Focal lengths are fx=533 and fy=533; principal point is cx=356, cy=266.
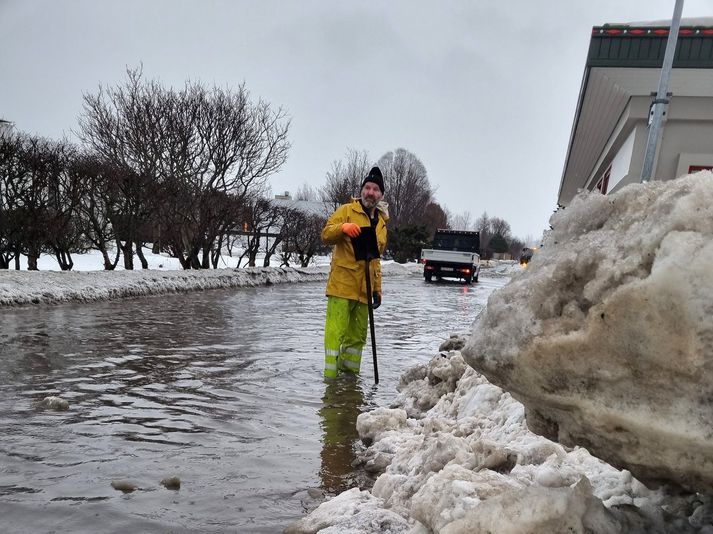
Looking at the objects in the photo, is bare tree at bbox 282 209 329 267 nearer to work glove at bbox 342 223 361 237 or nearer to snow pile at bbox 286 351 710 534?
work glove at bbox 342 223 361 237

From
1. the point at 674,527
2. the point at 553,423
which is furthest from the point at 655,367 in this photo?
the point at 674,527

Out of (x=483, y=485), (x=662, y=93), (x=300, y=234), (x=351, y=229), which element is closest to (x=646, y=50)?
(x=662, y=93)

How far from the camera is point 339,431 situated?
367 centimetres

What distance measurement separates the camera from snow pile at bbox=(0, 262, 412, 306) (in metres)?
10.0

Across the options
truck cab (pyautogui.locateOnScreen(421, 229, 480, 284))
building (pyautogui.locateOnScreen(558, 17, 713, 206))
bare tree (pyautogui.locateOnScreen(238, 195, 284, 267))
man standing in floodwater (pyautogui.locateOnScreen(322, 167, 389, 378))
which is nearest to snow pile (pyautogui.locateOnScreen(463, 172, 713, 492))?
man standing in floodwater (pyautogui.locateOnScreen(322, 167, 389, 378))

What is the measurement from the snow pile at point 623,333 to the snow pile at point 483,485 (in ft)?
0.51

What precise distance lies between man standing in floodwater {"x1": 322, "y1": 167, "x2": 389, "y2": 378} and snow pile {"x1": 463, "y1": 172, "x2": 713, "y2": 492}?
359cm

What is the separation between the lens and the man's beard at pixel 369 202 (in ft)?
17.6

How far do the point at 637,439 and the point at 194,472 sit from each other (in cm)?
233

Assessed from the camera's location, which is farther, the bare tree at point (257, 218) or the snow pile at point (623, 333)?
the bare tree at point (257, 218)

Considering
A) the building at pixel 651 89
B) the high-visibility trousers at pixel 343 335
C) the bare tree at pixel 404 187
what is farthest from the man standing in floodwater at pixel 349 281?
the bare tree at pixel 404 187

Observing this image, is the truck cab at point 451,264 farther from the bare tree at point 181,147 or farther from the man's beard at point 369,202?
the man's beard at point 369,202

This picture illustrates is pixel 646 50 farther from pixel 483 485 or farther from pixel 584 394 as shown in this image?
pixel 584 394

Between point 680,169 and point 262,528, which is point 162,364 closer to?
point 262,528
